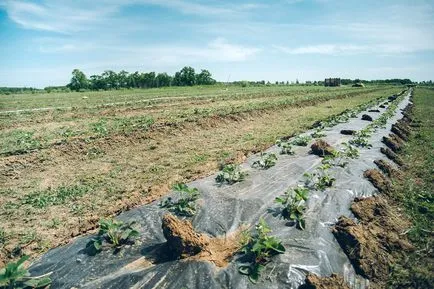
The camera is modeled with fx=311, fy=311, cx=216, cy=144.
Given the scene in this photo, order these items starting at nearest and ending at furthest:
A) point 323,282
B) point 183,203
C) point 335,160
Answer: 1. point 323,282
2. point 183,203
3. point 335,160

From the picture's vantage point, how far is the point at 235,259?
3611mm

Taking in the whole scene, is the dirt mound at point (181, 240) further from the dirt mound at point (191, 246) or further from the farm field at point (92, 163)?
the farm field at point (92, 163)

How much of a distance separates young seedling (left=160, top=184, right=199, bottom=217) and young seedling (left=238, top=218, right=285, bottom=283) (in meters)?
1.25

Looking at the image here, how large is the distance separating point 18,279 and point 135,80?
89726mm

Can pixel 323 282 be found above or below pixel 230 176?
below

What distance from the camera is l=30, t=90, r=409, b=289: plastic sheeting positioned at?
331cm

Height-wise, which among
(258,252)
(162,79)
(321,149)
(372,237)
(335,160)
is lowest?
(372,237)

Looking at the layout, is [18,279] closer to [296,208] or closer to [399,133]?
[296,208]

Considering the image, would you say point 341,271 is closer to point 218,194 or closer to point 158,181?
point 218,194

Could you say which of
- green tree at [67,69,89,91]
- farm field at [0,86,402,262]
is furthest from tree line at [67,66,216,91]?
farm field at [0,86,402,262]

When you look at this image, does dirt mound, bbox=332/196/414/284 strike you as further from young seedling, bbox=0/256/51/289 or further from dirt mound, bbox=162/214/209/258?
young seedling, bbox=0/256/51/289

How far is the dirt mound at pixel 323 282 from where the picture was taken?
3193mm

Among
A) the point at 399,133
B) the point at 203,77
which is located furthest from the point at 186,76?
the point at 399,133

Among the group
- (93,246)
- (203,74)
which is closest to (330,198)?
(93,246)
